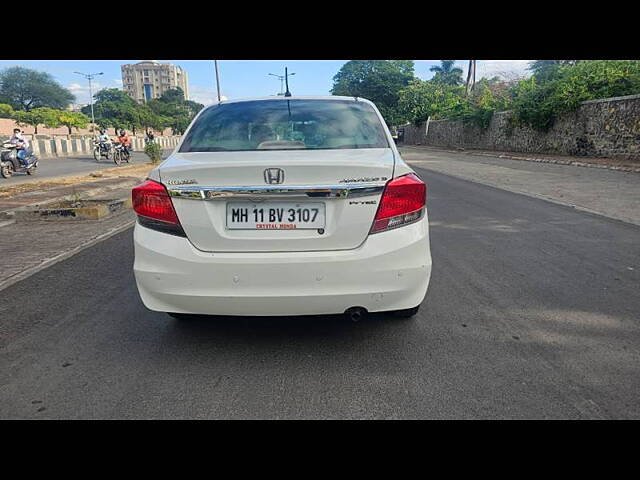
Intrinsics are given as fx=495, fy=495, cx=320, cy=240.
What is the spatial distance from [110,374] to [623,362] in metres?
3.02

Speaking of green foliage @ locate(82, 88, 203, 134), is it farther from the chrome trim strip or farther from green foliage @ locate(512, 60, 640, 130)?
the chrome trim strip

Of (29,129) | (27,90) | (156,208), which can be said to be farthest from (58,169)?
(27,90)

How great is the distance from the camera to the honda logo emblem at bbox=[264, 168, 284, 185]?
8.93 ft

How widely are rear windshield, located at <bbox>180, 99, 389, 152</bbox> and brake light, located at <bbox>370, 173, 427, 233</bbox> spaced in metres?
0.56

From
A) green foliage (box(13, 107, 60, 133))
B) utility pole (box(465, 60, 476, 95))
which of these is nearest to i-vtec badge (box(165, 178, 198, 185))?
utility pole (box(465, 60, 476, 95))

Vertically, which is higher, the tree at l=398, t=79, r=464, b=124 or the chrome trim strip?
the tree at l=398, t=79, r=464, b=124

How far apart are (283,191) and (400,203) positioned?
67 cm

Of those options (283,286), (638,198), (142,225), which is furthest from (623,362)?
(638,198)

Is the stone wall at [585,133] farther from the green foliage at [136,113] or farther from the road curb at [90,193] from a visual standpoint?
the green foliage at [136,113]

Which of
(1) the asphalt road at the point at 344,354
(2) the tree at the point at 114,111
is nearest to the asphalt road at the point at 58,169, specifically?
(1) the asphalt road at the point at 344,354

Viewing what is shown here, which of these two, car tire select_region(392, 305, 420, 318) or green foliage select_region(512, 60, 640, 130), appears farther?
green foliage select_region(512, 60, 640, 130)

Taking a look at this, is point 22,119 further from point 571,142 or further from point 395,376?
point 395,376

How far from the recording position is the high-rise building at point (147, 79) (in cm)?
17700
